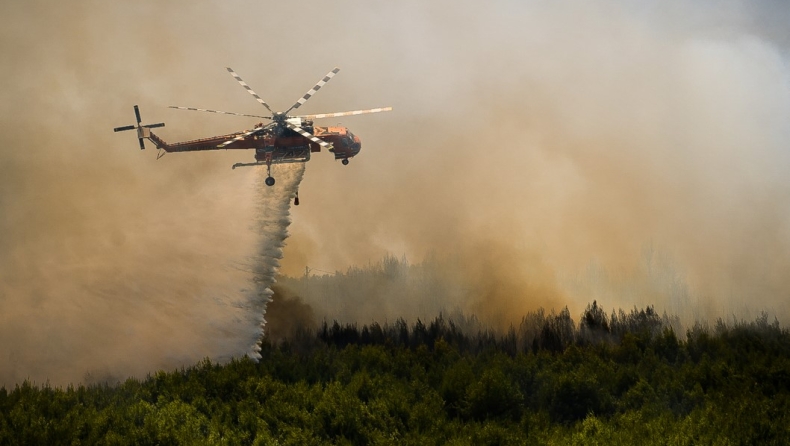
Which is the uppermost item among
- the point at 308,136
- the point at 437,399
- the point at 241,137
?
the point at 308,136

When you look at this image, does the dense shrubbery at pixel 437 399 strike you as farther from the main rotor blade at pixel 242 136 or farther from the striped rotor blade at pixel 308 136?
the striped rotor blade at pixel 308 136

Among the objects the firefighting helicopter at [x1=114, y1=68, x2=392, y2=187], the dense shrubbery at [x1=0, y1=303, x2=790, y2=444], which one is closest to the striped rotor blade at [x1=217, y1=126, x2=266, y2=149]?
the firefighting helicopter at [x1=114, y1=68, x2=392, y2=187]

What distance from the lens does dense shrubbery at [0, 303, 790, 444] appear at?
55.3 meters

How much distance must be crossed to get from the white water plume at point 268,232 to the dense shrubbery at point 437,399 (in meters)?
3.39

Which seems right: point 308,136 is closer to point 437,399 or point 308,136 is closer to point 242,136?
point 242,136

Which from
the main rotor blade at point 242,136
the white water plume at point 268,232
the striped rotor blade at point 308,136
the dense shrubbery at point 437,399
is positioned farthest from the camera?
the main rotor blade at point 242,136

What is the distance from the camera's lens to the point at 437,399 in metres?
65.9

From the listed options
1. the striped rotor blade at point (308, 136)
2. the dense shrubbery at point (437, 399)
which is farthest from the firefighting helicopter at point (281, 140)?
the dense shrubbery at point (437, 399)

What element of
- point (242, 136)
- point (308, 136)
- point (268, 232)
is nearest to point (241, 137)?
point (242, 136)

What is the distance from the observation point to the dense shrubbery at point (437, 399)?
5534cm

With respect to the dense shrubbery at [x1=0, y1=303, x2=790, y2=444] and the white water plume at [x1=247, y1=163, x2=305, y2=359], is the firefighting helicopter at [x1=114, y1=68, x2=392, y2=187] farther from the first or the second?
the dense shrubbery at [x1=0, y1=303, x2=790, y2=444]

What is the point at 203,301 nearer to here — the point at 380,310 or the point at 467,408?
the point at 467,408

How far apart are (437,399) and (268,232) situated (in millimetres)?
14805

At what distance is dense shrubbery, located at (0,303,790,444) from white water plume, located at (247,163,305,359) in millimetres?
3393
